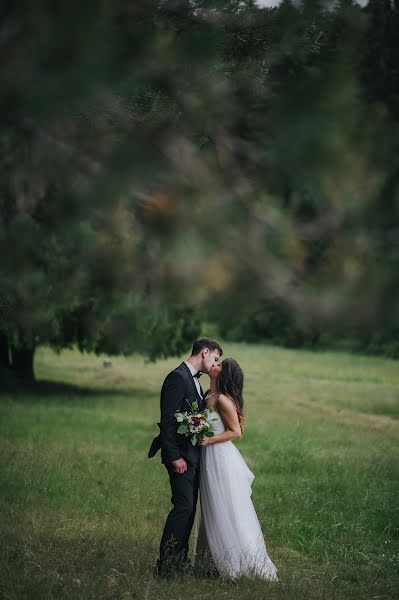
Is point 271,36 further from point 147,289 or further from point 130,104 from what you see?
point 147,289

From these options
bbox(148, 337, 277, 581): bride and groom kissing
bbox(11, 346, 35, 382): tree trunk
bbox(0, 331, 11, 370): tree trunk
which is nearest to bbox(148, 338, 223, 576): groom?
bbox(148, 337, 277, 581): bride and groom kissing

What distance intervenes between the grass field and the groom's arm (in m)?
0.90

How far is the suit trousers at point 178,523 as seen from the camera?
5.75m

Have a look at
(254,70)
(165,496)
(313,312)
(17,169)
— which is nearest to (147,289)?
(165,496)

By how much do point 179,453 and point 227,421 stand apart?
468 millimetres

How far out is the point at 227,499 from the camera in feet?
19.8

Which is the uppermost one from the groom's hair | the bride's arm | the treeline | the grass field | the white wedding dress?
the treeline

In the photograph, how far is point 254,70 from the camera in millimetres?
4547

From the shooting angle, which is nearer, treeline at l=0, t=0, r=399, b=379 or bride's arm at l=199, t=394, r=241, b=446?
treeline at l=0, t=0, r=399, b=379

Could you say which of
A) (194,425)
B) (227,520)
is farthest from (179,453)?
(227,520)

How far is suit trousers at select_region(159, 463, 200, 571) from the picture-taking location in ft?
18.9

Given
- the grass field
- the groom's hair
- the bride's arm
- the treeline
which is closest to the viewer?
the treeline

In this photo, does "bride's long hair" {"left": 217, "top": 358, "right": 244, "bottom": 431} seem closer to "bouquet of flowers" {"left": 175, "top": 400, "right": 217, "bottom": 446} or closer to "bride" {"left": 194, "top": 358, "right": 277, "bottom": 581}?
"bride" {"left": 194, "top": 358, "right": 277, "bottom": 581}

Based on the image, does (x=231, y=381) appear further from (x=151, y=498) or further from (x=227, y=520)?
(x=151, y=498)
